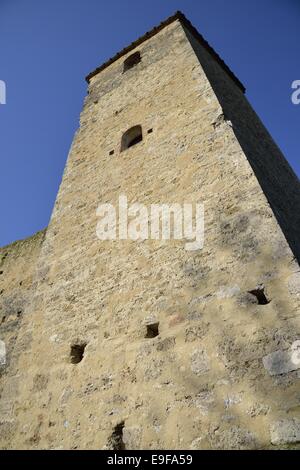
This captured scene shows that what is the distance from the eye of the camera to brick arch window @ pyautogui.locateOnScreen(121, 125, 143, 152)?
21.1 ft

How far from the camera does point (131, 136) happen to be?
6.61 meters

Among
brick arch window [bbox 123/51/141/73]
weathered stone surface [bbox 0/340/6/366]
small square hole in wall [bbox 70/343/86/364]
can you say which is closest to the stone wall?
weathered stone surface [bbox 0/340/6/366]

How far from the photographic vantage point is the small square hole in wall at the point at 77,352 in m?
4.05

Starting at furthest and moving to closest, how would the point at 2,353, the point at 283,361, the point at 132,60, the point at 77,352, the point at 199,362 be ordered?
the point at 132,60 → the point at 2,353 → the point at 77,352 → the point at 199,362 → the point at 283,361

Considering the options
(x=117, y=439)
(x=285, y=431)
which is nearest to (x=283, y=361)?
(x=285, y=431)

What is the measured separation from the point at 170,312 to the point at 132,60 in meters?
7.63

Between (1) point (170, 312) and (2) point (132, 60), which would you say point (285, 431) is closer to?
(1) point (170, 312)

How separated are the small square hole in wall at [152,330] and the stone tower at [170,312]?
11 millimetres

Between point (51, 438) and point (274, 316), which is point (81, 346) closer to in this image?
point (51, 438)

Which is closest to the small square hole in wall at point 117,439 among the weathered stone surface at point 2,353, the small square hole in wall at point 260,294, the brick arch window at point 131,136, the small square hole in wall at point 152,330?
the small square hole in wall at point 152,330

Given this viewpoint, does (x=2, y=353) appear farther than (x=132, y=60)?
No

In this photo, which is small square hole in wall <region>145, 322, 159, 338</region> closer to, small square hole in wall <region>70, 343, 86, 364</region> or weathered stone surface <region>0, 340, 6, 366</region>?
small square hole in wall <region>70, 343, 86, 364</region>

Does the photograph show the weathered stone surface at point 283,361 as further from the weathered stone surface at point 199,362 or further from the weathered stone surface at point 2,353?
the weathered stone surface at point 2,353
